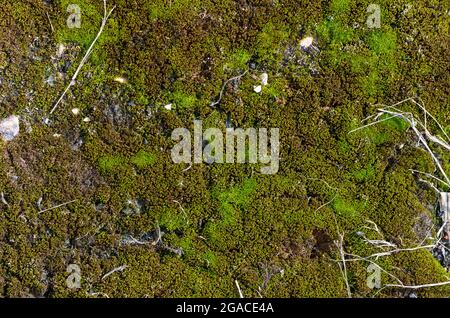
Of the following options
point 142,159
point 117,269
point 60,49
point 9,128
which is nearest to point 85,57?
point 60,49

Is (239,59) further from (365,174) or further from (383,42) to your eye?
(365,174)

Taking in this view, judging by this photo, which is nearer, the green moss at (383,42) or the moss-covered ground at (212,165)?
the moss-covered ground at (212,165)

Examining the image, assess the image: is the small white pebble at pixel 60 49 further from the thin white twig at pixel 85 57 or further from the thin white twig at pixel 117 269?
the thin white twig at pixel 117 269

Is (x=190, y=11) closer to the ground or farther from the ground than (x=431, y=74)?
farther from the ground

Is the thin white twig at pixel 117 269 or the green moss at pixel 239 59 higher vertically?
the green moss at pixel 239 59

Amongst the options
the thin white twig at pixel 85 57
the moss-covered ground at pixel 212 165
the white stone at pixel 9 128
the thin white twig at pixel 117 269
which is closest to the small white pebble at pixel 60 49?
the moss-covered ground at pixel 212 165

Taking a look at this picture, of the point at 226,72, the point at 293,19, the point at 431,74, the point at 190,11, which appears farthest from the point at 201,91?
the point at 431,74

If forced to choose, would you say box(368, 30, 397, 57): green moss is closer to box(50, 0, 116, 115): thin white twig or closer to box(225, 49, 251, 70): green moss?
box(225, 49, 251, 70): green moss
